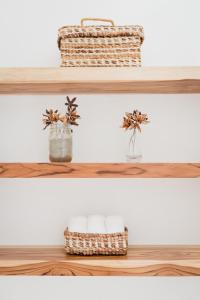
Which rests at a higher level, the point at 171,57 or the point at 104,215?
the point at 171,57

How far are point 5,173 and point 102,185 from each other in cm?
48

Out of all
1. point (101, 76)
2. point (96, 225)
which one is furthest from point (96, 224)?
point (101, 76)

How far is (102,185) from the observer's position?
1942mm

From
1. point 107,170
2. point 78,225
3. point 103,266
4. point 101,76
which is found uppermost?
point 101,76

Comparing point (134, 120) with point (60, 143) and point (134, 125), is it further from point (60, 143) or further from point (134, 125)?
point (60, 143)

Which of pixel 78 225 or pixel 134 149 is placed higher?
pixel 134 149

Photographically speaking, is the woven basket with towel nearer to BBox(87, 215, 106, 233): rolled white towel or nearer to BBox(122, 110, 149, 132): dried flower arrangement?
BBox(87, 215, 106, 233): rolled white towel

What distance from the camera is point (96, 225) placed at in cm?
173

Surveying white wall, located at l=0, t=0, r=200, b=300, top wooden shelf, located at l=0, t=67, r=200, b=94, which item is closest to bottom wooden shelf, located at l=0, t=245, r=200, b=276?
white wall, located at l=0, t=0, r=200, b=300

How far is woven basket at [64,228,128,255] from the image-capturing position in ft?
5.56

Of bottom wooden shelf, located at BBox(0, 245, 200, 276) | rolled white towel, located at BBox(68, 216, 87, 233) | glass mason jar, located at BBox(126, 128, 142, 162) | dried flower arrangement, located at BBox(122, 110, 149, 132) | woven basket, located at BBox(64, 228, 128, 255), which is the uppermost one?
dried flower arrangement, located at BBox(122, 110, 149, 132)

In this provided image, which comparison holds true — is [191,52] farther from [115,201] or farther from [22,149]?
[22,149]

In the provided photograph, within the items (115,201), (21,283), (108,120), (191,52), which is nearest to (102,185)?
(115,201)

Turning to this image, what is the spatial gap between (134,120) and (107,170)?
272 millimetres
